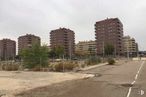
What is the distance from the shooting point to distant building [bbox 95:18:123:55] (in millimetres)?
179250

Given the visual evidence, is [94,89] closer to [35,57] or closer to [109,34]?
[35,57]

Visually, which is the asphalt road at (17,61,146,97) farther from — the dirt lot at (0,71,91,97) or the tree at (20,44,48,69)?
the tree at (20,44,48,69)

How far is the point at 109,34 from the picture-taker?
186 m

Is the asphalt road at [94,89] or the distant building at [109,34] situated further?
the distant building at [109,34]

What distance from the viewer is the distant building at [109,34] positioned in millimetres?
179250

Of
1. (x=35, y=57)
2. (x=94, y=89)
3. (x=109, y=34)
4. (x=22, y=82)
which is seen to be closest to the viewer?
(x=94, y=89)

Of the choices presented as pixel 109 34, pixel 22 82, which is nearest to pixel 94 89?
pixel 22 82

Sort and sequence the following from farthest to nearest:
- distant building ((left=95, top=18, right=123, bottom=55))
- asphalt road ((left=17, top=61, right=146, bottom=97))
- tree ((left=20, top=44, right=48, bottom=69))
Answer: distant building ((left=95, top=18, right=123, bottom=55)) → tree ((left=20, top=44, right=48, bottom=69)) → asphalt road ((left=17, top=61, right=146, bottom=97))

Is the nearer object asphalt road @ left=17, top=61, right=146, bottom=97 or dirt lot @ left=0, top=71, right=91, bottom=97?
asphalt road @ left=17, top=61, right=146, bottom=97

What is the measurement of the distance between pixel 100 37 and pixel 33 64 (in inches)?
5319

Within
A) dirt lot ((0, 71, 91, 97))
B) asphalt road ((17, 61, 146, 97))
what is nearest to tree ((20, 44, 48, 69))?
dirt lot ((0, 71, 91, 97))

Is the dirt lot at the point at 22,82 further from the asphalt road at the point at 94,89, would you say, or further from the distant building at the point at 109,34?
the distant building at the point at 109,34

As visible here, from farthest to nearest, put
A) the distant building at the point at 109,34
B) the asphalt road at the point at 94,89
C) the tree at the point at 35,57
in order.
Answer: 1. the distant building at the point at 109,34
2. the tree at the point at 35,57
3. the asphalt road at the point at 94,89

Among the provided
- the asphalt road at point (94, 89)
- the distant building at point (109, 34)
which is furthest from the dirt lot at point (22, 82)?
the distant building at point (109, 34)
